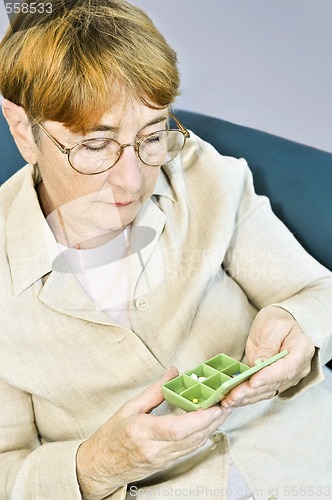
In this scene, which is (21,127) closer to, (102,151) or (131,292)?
(102,151)

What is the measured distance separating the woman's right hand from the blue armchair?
572 mm

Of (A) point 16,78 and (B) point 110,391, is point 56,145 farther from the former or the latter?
(B) point 110,391

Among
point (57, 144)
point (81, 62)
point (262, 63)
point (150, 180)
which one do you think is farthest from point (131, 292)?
point (262, 63)

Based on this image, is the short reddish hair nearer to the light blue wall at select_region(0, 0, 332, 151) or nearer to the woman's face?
the woman's face

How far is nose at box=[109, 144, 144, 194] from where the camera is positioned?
1.21 metres

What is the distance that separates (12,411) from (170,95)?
2.06 ft

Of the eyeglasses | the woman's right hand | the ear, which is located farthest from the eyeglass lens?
the woman's right hand

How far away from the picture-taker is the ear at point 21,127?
1.24m

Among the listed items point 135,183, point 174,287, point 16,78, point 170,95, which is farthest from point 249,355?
point 16,78

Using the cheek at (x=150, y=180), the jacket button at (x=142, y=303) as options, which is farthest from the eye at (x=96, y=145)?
the jacket button at (x=142, y=303)

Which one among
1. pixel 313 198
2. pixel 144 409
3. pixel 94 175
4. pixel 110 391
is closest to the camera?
pixel 144 409

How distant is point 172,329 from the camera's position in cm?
137

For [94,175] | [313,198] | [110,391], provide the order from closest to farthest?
[94,175]
[110,391]
[313,198]

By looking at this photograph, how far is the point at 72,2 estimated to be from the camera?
1195mm
